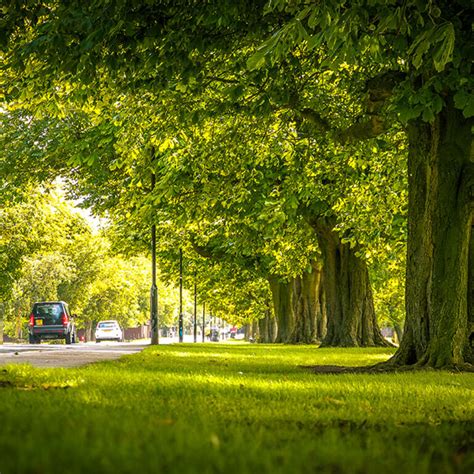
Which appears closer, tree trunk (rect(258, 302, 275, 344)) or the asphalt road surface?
the asphalt road surface

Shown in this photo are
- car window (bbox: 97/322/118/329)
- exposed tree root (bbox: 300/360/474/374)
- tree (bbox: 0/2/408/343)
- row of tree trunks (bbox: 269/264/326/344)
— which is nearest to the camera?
tree (bbox: 0/2/408/343)

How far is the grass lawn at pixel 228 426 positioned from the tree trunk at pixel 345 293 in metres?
16.0

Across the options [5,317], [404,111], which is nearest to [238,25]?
[404,111]

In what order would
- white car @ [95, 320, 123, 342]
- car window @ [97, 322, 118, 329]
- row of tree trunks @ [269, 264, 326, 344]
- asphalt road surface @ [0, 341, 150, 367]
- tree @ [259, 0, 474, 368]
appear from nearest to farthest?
tree @ [259, 0, 474, 368] < asphalt road surface @ [0, 341, 150, 367] < row of tree trunks @ [269, 264, 326, 344] < white car @ [95, 320, 123, 342] < car window @ [97, 322, 118, 329]

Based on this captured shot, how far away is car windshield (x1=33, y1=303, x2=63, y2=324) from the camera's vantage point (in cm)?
3553

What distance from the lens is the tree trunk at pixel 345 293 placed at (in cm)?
2391

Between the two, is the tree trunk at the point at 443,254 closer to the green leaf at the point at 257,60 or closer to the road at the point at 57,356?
the road at the point at 57,356

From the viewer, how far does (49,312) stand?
35688 millimetres

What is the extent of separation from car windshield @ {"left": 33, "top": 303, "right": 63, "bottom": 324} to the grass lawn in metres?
28.4

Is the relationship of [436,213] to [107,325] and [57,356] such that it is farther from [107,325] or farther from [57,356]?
[107,325]

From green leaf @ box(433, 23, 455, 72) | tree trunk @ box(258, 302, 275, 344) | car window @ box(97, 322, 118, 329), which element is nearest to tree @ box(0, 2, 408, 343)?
green leaf @ box(433, 23, 455, 72)

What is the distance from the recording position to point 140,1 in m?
8.52

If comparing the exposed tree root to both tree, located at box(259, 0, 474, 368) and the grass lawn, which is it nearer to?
tree, located at box(259, 0, 474, 368)

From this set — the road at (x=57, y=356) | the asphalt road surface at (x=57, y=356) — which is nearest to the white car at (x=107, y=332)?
the road at (x=57, y=356)
